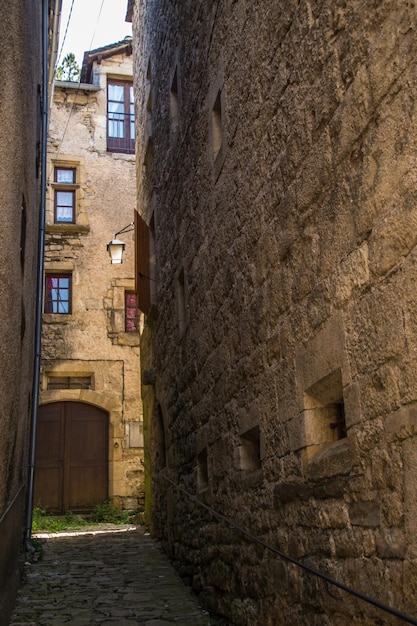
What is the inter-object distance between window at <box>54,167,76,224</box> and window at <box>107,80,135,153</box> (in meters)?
1.12

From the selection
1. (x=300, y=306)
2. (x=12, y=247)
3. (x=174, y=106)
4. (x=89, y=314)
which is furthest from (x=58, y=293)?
(x=300, y=306)

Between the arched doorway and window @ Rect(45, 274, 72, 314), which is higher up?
window @ Rect(45, 274, 72, 314)

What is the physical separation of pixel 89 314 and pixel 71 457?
2690 millimetres

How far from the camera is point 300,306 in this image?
3.30 metres

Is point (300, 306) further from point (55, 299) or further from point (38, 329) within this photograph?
point (55, 299)

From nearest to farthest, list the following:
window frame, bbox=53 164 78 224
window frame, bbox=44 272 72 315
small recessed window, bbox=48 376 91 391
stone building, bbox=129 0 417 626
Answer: stone building, bbox=129 0 417 626, small recessed window, bbox=48 376 91 391, window frame, bbox=44 272 72 315, window frame, bbox=53 164 78 224

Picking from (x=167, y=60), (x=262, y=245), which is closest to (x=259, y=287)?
(x=262, y=245)

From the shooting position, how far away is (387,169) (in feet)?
7.95

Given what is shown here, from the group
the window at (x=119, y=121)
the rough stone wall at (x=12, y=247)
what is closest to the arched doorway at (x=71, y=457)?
the window at (x=119, y=121)

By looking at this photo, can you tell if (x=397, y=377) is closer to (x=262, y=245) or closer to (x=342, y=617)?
(x=342, y=617)

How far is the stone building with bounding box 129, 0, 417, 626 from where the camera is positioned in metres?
2.40

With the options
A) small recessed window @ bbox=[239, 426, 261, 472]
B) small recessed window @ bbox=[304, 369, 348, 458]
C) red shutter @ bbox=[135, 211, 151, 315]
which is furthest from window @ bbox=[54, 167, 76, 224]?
small recessed window @ bbox=[304, 369, 348, 458]

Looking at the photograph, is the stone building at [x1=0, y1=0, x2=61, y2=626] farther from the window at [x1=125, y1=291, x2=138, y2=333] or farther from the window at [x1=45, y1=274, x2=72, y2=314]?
the window at [x1=125, y1=291, x2=138, y2=333]

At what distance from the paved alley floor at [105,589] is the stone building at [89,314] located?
4.74 m
